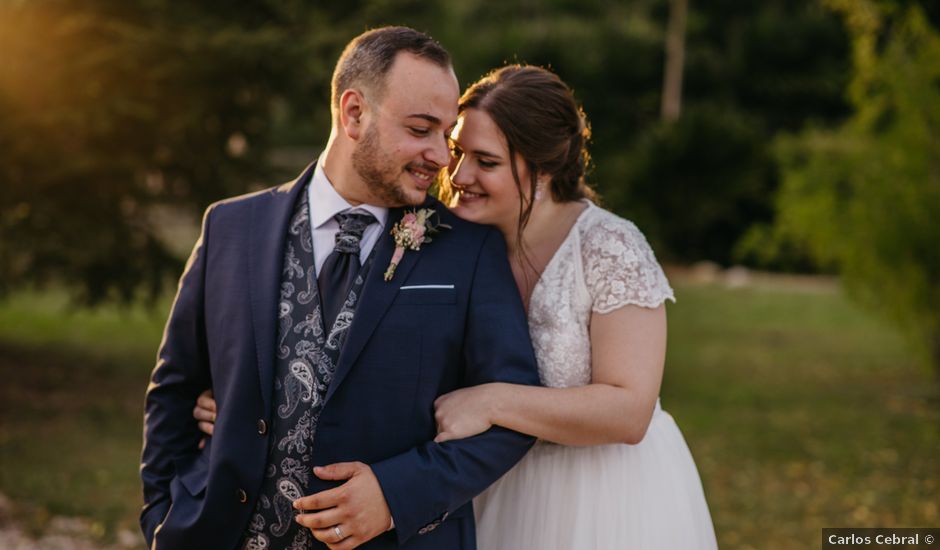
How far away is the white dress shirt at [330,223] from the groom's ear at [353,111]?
0.58ft

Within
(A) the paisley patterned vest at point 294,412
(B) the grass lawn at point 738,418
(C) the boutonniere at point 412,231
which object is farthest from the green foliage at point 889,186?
(A) the paisley patterned vest at point 294,412

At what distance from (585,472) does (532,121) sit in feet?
3.64

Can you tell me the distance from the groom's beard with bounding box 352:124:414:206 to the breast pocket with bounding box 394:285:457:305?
0.85 ft

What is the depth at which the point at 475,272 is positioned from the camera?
275cm

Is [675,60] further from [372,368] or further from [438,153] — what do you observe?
[372,368]

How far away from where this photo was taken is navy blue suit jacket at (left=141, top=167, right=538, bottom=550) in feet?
8.44

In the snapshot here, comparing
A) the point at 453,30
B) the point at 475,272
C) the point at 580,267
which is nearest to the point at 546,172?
the point at 580,267

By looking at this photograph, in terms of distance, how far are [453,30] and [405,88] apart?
60.7ft

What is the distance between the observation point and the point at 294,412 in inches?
104

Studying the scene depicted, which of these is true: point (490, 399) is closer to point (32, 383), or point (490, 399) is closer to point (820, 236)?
point (820, 236)

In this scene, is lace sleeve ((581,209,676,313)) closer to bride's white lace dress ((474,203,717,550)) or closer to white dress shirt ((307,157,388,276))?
bride's white lace dress ((474,203,717,550))

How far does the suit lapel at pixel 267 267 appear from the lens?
2625 mm

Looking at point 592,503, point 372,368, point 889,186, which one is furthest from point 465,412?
point 889,186

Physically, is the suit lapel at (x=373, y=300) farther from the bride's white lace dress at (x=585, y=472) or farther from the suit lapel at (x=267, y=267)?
the bride's white lace dress at (x=585, y=472)
